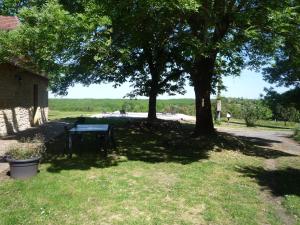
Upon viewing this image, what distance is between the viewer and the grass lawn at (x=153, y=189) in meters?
6.44

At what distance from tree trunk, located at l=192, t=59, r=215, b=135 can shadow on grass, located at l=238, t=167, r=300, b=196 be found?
13.8 feet

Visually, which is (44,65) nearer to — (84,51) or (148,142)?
(84,51)

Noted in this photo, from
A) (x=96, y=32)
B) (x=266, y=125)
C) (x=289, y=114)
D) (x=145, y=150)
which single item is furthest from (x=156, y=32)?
(x=289, y=114)

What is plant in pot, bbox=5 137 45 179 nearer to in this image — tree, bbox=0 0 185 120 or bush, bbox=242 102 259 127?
tree, bbox=0 0 185 120

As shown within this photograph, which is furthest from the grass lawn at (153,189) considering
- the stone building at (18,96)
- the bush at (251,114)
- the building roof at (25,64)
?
the bush at (251,114)

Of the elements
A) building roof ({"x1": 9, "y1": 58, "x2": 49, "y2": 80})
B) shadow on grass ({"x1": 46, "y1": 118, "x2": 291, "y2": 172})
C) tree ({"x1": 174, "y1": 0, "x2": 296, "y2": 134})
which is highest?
tree ({"x1": 174, "y1": 0, "x2": 296, "y2": 134})

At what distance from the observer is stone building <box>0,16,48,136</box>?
16178 millimetres

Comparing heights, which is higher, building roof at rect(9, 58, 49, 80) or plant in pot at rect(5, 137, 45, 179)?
building roof at rect(9, 58, 49, 80)

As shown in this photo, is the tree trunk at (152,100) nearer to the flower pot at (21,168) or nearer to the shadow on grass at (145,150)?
the shadow on grass at (145,150)

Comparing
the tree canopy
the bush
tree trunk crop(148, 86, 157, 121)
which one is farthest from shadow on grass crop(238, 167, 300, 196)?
the bush

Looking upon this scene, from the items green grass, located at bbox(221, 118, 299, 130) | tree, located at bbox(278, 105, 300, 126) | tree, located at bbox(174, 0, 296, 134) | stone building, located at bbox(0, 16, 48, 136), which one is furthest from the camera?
tree, located at bbox(278, 105, 300, 126)

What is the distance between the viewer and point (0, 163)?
1007 centimetres

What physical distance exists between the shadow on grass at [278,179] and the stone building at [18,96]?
28.9 ft

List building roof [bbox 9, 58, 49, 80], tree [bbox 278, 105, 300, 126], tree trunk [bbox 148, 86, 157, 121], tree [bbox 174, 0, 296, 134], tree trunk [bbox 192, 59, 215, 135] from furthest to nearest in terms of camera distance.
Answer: tree [bbox 278, 105, 300, 126] → tree trunk [bbox 148, 86, 157, 121] → tree trunk [bbox 192, 59, 215, 135] → building roof [bbox 9, 58, 49, 80] → tree [bbox 174, 0, 296, 134]
